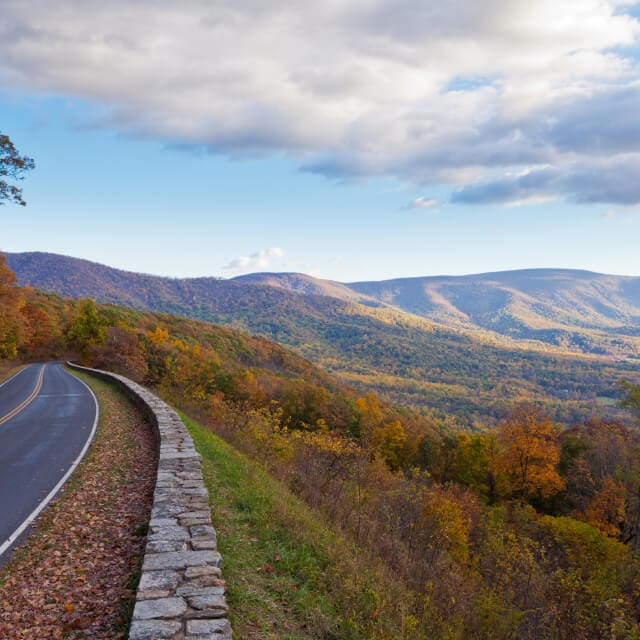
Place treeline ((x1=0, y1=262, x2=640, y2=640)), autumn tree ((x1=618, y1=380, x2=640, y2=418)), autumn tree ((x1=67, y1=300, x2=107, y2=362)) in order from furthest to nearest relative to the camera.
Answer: autumn tree ((x1=67, y1=300, x2=107, y2=362))
autumn tree ((x1=618, y1=380, x2=640, y2=418))
treeline ((x1=0, y1=262, x2=640, y2=640))

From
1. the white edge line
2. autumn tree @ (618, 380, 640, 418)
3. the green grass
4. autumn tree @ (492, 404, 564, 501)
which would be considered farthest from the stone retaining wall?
autumn tree @ (492, 404, 564, 501)

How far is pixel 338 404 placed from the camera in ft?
176

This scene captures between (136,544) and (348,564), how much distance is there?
319cm

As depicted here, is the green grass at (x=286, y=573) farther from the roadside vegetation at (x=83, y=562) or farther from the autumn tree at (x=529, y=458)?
the autumn tree at (x=529, y=458)

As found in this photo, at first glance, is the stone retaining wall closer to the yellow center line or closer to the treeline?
the treeline

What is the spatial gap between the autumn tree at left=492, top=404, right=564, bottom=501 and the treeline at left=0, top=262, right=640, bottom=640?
125 millimetres

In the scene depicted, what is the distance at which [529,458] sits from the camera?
39.4 meters

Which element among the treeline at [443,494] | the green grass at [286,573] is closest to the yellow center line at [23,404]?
the treeline at [443,494]

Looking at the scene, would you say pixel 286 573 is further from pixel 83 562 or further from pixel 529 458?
pixel 529 458

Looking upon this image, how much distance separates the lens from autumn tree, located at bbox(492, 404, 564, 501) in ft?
127

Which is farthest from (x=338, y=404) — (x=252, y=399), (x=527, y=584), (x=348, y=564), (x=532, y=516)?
(x=348, y=564)

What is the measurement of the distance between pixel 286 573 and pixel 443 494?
2638cm

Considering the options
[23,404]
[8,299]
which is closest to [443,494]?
[23,404]

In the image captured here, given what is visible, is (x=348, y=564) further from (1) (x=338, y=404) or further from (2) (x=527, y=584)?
(1) (x=338, y=404)
